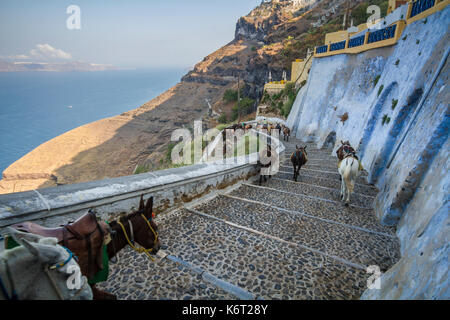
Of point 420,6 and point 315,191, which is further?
point 420,6

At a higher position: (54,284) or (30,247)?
(30,247)

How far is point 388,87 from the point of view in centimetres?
897

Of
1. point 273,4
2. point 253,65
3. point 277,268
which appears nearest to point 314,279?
point 277,268

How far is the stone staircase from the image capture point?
3.20 m

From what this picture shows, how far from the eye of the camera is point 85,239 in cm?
242

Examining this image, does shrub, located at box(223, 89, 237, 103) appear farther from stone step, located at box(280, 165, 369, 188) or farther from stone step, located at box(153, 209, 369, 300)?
stone step, located at box(153, 209, 369, 300)

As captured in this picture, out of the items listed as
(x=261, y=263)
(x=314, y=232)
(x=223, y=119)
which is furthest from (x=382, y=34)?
(x=223, y=119)

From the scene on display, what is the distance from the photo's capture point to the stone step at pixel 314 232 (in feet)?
13.2

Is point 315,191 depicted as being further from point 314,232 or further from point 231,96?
point 231,96

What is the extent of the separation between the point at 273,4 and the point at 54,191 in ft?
375

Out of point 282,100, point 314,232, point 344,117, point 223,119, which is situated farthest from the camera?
point 223,119

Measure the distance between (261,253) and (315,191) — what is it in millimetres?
4229

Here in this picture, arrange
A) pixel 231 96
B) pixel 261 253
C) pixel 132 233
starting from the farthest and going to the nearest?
pixel 231 96 < pixel 261 253 < pixel 132 233

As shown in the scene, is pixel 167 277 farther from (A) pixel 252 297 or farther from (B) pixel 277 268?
(B) pixel 277 268
